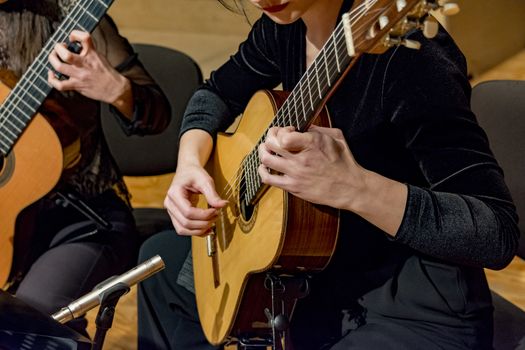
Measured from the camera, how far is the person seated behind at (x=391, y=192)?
1002 mm

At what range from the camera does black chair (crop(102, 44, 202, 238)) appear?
1.90 meters

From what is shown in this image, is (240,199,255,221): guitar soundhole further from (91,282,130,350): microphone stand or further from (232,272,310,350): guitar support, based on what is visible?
(91,282,130,350): microphone stand

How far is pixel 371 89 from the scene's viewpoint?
1.09 metres

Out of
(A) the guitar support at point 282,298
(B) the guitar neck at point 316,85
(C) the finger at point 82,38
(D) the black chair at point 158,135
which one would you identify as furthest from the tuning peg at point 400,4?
(D) the black chair at point 158,135

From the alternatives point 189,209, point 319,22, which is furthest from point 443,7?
point 189,209

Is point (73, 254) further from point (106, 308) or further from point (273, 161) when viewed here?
point (273, 161)

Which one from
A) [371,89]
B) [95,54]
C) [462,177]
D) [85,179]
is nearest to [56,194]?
[85,179]

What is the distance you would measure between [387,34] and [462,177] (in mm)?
269

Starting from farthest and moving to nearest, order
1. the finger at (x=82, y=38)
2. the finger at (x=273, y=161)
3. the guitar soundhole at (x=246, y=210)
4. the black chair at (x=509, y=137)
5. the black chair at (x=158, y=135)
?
the black chair at (x=158, y=135) < the finger at (x=82, y=38) < the black chair at (x=509, y=137) < the guitar soundhole at (x=246, y=210) < the finger at (x=273, y=161)

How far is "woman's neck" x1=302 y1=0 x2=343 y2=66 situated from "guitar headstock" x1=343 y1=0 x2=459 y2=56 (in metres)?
0.27

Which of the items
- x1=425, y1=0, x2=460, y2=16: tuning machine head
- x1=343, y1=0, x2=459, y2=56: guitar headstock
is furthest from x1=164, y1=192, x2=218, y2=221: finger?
x1=425, y1=0, x2=460, y2=16: tuning machine head

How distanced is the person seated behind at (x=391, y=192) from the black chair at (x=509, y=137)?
0.21 metres

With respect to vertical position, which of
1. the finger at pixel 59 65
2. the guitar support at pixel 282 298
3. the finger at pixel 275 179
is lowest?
the guitar support at pixel 282 298

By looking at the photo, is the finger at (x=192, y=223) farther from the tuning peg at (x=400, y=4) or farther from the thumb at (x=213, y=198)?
the tuning peg at (x=400, y=4)
